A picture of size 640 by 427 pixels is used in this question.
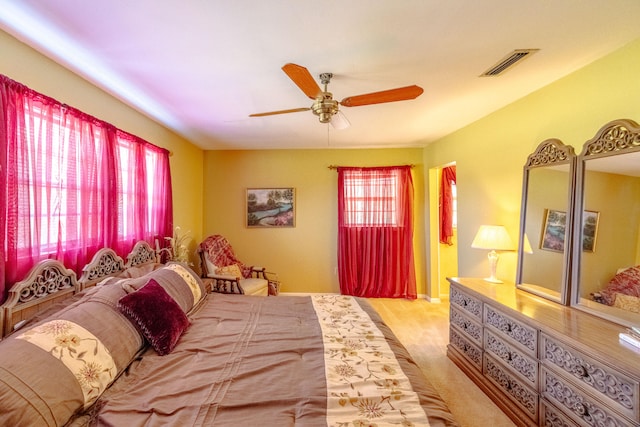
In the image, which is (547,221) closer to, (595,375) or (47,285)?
(595,375)

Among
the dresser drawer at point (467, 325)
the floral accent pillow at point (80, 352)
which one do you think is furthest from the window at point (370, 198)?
the floral accent pillow at point (80, 352)

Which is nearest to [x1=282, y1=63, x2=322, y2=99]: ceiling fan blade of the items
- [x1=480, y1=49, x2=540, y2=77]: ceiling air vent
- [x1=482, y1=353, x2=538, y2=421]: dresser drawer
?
[x1=480, y1=49, x2=540, y2=77]: ceiling air vent

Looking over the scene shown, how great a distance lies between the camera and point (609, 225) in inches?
67.2

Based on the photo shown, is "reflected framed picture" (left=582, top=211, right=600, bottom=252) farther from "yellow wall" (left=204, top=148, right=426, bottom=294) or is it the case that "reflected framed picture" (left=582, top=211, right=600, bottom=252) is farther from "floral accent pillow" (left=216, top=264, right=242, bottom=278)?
"floral accent pillow" (left=216, top=264, right=242, bottom=278)

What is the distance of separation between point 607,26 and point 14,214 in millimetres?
3633

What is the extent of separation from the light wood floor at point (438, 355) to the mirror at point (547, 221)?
95cm

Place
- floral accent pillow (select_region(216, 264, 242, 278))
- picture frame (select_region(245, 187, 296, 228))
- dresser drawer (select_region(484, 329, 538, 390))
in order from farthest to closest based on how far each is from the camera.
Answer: picture frame (select_region(245, 187, 296, 228)) → floral accent pillow (select_region(216, 264, 242, 278)) → dresser drawer (select_region(484, 329, 538, 390))

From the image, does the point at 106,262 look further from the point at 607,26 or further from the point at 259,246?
the point at 607,26

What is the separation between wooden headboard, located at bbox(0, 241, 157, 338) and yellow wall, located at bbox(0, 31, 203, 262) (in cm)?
119

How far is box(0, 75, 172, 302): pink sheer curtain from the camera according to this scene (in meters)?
1.51

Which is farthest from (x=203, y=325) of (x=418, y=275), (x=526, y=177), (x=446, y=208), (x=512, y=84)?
(x=446, y=208)

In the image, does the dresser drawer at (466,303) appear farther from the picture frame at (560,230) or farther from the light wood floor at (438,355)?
the picture frame at (560,230)

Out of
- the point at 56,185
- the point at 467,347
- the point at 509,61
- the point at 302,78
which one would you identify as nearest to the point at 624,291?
the point at 467,347

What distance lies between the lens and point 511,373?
184 cm
